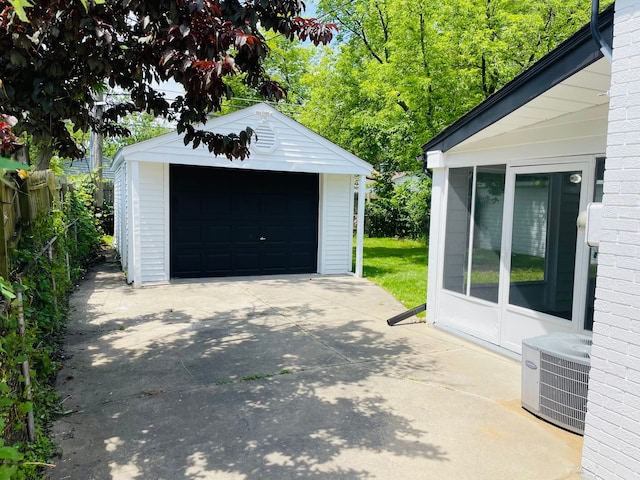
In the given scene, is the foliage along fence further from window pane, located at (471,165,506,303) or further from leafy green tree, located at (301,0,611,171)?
leafy green tree, located at (301,0,611,171)

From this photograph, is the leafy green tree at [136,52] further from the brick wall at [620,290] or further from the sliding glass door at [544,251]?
the sliding glass door at [544,251]

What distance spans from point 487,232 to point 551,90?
2.01 m

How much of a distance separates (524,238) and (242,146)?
10.8 ft

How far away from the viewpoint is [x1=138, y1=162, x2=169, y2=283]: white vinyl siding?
9273 millimetres

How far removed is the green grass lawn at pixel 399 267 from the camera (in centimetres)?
906

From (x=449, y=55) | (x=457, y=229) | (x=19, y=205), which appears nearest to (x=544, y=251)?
(x=457, y=229)

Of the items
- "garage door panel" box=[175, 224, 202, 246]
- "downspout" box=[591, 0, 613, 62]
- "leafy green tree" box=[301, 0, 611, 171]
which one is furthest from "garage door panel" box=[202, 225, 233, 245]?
"downspout" box=[591, 0, 613, 62]

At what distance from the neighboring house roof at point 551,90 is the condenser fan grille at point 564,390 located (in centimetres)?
A: 226

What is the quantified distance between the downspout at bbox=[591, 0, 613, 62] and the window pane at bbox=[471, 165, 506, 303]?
233 cm

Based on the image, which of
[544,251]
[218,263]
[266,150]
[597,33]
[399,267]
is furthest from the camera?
[399,267]

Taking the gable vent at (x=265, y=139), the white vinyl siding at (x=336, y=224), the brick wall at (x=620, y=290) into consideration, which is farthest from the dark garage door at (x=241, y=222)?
the brick wall at (x=620, y=290)

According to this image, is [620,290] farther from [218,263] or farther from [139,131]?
[139,131]

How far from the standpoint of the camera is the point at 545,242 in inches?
194

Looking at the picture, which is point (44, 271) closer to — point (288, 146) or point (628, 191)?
point (628, 191)
